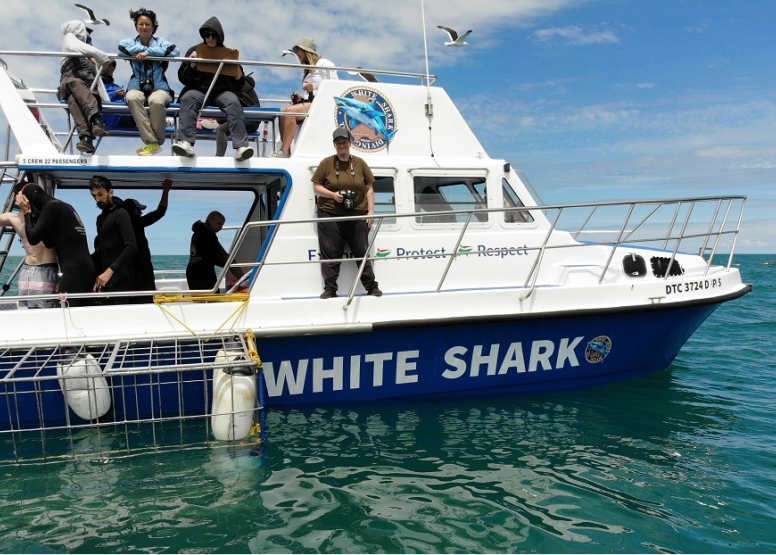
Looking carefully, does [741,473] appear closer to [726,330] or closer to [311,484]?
[311,484]

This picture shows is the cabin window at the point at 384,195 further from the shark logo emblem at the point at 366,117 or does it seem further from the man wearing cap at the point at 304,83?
the man wearing cap at the point at 304,83

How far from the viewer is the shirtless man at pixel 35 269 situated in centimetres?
468

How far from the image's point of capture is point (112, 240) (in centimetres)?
477

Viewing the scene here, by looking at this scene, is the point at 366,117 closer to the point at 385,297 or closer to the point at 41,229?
the point at 385,297

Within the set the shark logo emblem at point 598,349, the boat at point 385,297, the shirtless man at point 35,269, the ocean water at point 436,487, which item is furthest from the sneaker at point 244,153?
the shark logo emblem at point 598,349

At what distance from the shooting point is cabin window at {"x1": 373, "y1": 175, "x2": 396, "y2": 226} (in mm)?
5539

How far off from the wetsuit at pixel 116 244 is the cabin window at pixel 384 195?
223 cm

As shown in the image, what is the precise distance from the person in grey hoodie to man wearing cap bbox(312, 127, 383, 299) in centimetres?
195

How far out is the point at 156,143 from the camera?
515 centimetres

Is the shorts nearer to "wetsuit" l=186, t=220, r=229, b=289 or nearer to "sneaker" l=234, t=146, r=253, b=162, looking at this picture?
"wetsuit" l=186, t=220, r=229, b=289

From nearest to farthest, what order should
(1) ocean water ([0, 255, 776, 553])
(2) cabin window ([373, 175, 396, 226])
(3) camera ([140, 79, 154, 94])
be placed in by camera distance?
(1) ocean water ([0, 255, 776, 553]), (3) camera ([140, 79, 154, 94]), (2) cabin window ([373, 175, 396, 226])

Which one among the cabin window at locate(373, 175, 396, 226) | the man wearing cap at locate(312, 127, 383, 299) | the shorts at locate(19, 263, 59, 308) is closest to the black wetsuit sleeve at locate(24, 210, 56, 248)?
the shorts at locate(19, 263, 59, 308)

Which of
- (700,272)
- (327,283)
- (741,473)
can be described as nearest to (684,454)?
(741,473)

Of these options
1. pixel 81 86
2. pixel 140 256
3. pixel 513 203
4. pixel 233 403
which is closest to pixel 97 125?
pixel 81 86
